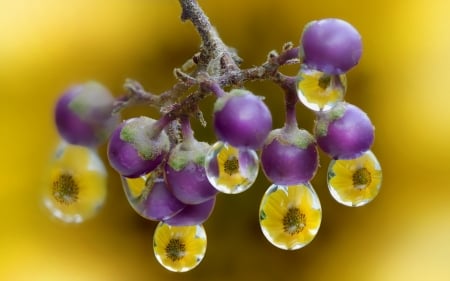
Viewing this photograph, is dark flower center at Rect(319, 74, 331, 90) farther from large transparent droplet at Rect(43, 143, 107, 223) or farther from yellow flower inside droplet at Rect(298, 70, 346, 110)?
large transparent droplet at Rect(43, 143, 107, 223)

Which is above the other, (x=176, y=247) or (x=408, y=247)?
(x=408, y=247)

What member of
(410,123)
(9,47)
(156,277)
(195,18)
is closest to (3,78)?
(9,47)

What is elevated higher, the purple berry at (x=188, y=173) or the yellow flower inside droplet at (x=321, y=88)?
the yellow flower inside droplet at (x=321, y=88)

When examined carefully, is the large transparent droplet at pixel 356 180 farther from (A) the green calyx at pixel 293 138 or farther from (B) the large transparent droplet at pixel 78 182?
(B) the large transparent droplet at pixel 78 182

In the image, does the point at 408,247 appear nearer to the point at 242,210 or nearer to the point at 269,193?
the point at 242,210

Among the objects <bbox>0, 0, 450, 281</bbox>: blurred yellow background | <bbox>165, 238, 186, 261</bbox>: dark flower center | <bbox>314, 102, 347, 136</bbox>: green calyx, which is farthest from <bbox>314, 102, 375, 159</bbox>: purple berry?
<bbox>0, 0, 450, 281</bbox>: blurred yellow background

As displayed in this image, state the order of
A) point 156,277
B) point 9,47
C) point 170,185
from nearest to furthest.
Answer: point 170,185 < point 9,47 < point 156,277

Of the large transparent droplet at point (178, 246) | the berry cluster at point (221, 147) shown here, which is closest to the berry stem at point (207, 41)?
the berry cluster at point (221, 147)
